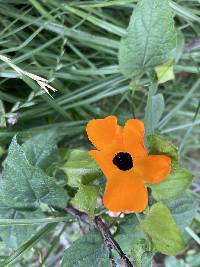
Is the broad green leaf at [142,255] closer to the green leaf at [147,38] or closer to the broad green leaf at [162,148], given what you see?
the broad green leaf at [162,148]

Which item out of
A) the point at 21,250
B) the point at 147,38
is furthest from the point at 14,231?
the point at 147,38

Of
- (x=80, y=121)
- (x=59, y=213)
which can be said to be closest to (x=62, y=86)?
(x=80, y=121)

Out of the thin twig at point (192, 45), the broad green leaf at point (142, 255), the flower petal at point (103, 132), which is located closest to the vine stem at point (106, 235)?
the broad green leaf at point (142, 255)

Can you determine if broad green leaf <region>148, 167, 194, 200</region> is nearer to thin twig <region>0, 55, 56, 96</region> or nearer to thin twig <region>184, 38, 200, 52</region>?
thin twig <region>0, 55, 56, 96</region>

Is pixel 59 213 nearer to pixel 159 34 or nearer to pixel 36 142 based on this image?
pixel 36 142

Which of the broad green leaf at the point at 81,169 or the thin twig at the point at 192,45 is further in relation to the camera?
the thin twig at the point at 192,45

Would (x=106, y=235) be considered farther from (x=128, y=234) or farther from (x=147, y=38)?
(x=147, y=38)
